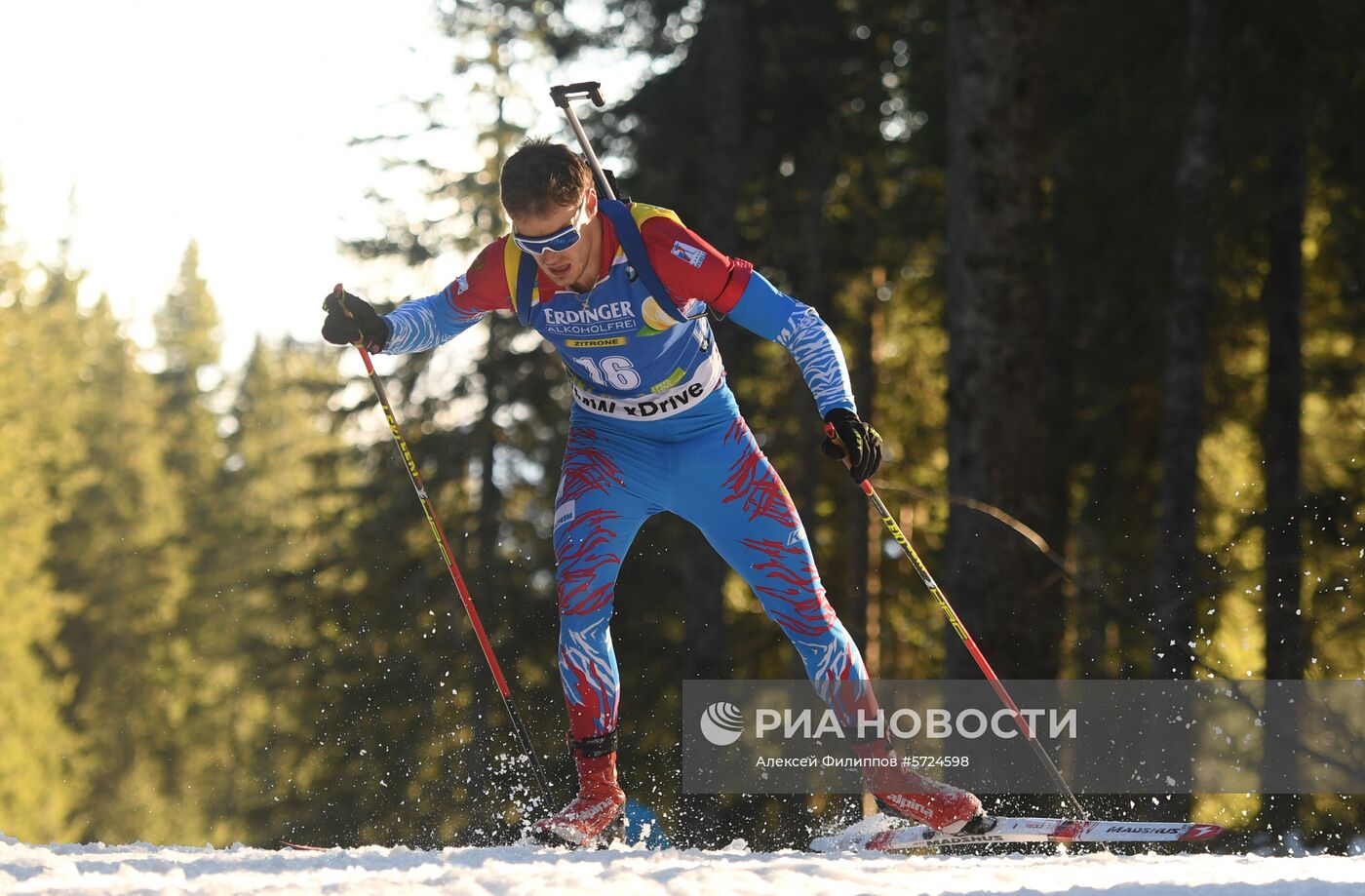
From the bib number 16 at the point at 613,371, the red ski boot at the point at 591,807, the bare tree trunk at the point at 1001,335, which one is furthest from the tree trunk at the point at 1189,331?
the bib number 16 at the point at 613,371

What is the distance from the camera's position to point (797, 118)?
642 inches

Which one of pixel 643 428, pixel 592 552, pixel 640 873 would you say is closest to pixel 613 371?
pixel 643 428

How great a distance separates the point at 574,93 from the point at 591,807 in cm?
290

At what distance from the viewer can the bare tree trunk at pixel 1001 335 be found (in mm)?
7156

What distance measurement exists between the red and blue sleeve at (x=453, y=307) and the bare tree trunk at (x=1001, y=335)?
2.90 meters

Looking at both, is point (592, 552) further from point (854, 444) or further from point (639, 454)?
point (854, 444)

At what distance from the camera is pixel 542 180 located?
4.63m

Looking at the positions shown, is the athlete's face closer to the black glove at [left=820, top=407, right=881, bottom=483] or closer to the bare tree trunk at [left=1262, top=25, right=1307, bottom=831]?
the black glove at [left=820, top=407, right=881, bottom=483]

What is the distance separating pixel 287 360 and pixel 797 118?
137ft

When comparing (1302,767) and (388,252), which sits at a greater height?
(388,252)

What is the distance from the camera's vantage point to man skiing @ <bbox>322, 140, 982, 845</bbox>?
4910 millimetres

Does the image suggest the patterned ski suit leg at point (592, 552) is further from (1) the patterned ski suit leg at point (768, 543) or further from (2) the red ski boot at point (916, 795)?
(2) the red ski boot at point (916, 795)

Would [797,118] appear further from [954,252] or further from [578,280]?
[578,280]

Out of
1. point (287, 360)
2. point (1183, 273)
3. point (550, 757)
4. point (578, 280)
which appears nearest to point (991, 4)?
point (578, 280)
